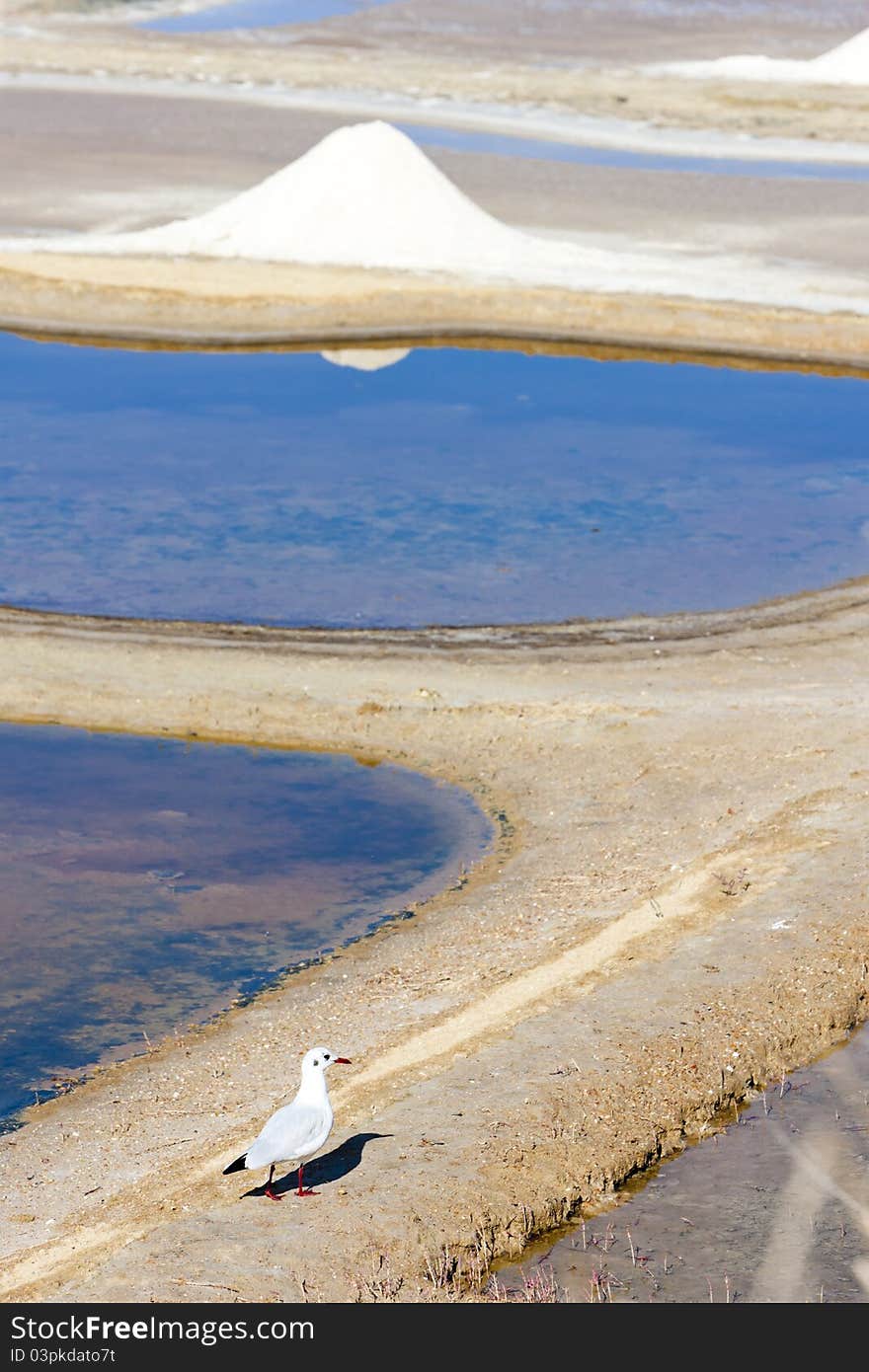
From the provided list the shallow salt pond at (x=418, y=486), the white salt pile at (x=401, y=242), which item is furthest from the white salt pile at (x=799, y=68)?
the shallow salt pond at (x=418, y=486)

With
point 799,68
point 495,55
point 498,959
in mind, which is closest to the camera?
point 498,959

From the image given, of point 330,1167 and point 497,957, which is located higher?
point 330,1167

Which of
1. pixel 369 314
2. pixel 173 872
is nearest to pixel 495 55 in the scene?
pixel 369 314

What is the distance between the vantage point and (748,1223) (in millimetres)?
11977

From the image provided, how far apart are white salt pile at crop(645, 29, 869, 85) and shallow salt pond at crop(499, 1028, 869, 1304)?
6487 centimetres

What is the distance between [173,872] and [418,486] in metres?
12.8

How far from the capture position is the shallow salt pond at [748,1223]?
37.0 ft

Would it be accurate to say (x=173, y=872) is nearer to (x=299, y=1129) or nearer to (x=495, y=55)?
(x=299, y=1129)

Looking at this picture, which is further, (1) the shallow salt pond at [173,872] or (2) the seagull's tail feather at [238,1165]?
(1) the shallow salt pond at [173,872]

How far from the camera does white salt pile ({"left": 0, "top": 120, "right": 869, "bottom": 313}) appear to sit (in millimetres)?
40375

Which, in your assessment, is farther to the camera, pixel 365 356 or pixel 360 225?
pixel 360 225

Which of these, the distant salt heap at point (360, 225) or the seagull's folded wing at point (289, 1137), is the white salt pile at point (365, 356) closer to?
the distant salt heap at point (360, 225)

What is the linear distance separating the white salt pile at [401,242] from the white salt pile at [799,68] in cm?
3236

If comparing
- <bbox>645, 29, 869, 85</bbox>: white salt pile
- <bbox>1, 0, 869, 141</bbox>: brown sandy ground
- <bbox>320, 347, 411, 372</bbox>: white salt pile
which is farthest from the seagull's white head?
<bbox>645, 29, 869, 85</bbox>: white salt pile
